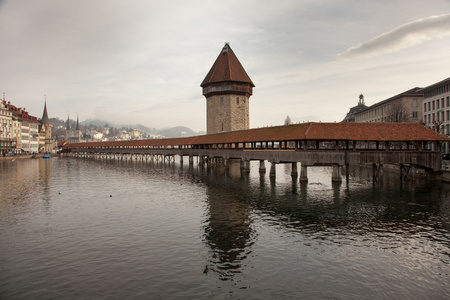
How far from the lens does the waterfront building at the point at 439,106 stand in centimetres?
4805

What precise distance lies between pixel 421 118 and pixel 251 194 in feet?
172

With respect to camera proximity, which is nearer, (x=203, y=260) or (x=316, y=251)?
(x=203, y=260)

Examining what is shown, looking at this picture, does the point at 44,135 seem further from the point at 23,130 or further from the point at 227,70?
the point at 227,70

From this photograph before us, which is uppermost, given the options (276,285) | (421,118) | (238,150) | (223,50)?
(223,50)

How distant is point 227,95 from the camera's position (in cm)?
6756

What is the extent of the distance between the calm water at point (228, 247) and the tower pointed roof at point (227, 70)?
47.5 meters

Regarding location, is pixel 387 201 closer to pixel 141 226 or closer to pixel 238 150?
pixel 141 226

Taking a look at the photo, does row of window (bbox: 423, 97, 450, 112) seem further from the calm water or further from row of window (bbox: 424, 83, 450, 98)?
the calm water

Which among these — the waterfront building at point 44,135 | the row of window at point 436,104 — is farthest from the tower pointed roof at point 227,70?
the waterfront building at point 44,135

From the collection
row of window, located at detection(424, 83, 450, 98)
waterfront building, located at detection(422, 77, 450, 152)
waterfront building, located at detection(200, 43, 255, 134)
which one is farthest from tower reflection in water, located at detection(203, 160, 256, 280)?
waterfront building, located at detection(200, 43, 255, 134)

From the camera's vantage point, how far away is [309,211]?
1903cm

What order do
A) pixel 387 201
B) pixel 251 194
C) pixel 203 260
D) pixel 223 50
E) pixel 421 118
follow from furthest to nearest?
pixel 223 50 < pixel 421 118 < pixel 251 194 < pixel 387 201 < pixel 203 260

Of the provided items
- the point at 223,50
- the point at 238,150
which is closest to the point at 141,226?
the point at 238,150

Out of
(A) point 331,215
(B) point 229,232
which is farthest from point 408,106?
(B) point 229,232
